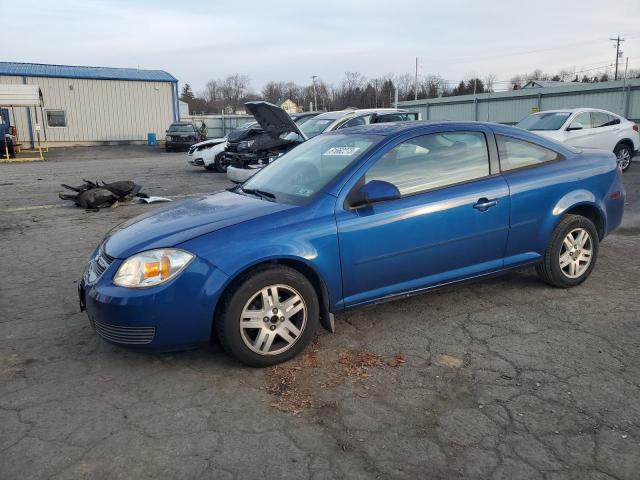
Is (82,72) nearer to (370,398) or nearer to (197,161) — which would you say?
(197,161)

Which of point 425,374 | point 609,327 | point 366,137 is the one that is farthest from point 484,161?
point 425,374

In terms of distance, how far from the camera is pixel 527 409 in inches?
113

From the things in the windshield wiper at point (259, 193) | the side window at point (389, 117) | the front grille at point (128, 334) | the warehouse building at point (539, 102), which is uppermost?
the warehouse building at point (539, 102)

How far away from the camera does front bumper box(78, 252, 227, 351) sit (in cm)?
312

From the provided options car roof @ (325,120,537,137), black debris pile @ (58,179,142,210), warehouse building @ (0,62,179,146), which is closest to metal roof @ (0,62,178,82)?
warehouse building @ (0,62,179,146)

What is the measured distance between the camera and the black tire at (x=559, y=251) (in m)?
4.45

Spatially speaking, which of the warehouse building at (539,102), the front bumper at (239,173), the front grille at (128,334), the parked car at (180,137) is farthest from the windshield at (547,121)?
the parked car at (180,137)

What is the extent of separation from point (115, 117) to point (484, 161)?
34228mm

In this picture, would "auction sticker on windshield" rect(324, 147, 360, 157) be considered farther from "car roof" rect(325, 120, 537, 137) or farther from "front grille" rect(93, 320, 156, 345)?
"front grille" rect(93, 320, 156, 345)

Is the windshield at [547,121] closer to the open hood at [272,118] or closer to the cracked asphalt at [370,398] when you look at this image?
the open hood at [272,118]

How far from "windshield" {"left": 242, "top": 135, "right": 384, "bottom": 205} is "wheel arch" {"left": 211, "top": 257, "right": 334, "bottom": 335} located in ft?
1.52

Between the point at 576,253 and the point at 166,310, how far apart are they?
138 inches

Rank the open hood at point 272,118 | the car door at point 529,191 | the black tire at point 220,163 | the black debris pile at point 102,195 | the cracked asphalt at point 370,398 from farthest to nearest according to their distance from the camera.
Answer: the black tire at point 220,163 < the open hood at point 272,118 < the black debris pile at point 102,195 < the car door at point 529,191 < the cracked asphalt at point 370,398

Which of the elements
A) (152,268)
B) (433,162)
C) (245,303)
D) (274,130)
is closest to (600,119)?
(274,130)
